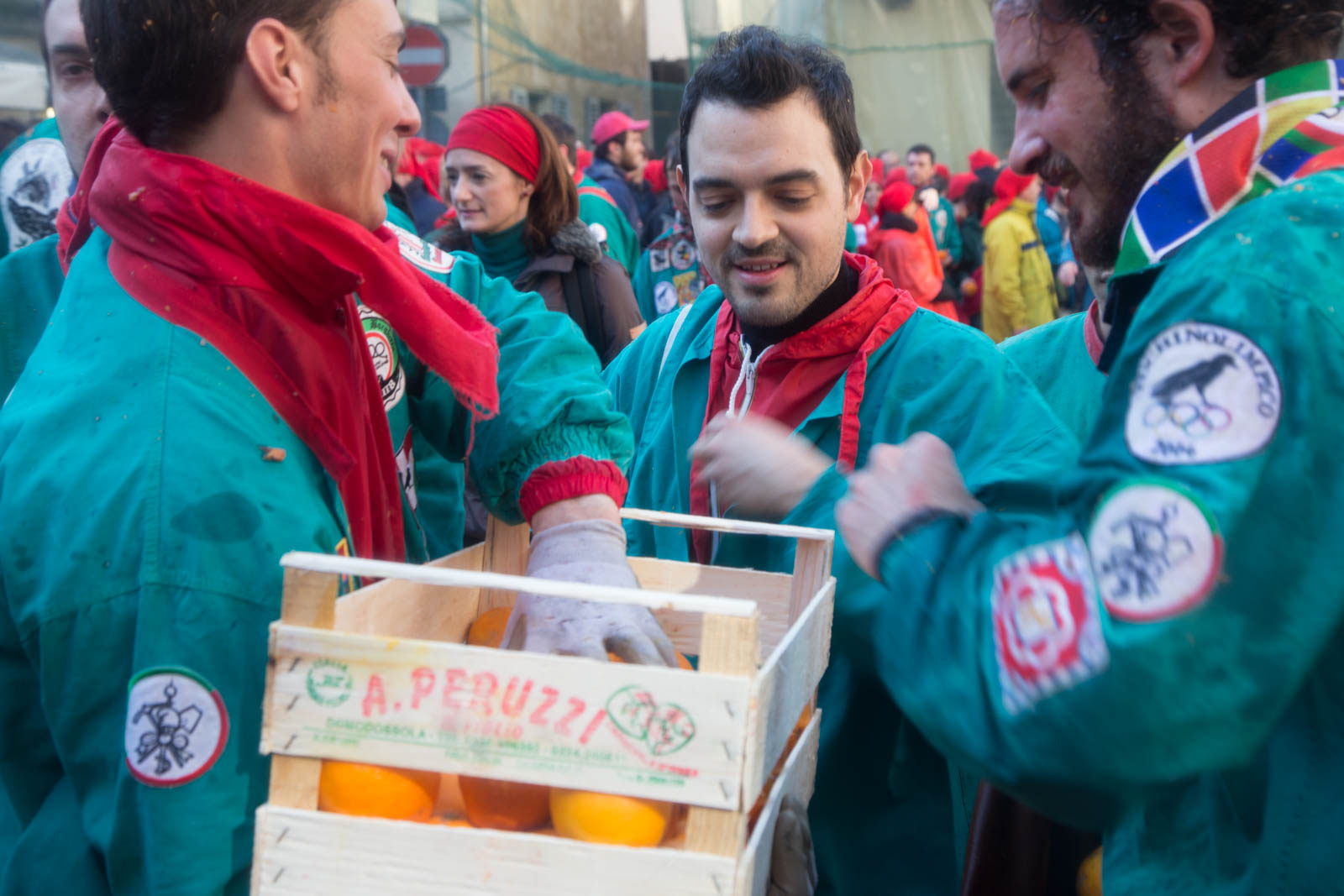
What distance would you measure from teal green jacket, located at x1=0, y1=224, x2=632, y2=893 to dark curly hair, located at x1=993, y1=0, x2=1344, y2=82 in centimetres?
109

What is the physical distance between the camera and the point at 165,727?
115cm

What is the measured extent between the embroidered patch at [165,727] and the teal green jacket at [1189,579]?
0.76 m

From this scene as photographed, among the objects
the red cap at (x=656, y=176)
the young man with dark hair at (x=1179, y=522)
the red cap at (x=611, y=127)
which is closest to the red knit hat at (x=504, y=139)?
the young man with dark hair at (x=1179, y=522)

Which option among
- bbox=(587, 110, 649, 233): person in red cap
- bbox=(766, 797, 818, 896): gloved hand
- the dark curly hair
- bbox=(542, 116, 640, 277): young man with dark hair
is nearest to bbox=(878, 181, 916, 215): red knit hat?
bbox=(587, 110, 649, 233): person in red cap

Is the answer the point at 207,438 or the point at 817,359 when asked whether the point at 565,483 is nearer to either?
the point at 207,438

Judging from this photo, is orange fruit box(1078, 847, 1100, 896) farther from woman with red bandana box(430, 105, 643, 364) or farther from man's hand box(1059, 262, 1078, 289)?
man's hand box(1059, 262, 1078, 289)

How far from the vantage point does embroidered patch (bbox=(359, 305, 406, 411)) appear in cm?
169

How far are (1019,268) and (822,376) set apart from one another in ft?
24.0

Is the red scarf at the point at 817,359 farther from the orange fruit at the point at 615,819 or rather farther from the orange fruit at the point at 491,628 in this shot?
the orange fruit at the point at 615,819

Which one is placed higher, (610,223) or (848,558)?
(610,223)

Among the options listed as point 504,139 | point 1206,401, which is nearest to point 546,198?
point 504,139

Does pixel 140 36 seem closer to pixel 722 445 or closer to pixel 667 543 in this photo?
pixel 722 445

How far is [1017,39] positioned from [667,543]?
1157 mm

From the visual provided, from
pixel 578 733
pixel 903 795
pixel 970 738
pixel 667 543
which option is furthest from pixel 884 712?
pixel 578 733
